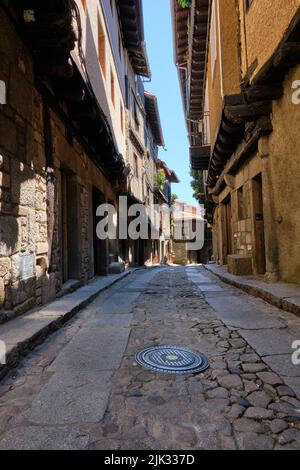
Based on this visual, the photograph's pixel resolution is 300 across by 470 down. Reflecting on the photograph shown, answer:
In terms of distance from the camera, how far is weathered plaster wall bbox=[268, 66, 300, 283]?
455cm

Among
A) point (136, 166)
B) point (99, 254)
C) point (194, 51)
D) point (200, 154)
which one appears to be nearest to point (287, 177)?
point (99, 254)

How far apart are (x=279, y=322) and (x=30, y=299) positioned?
9.31 feet

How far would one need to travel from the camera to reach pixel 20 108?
3.66 meters

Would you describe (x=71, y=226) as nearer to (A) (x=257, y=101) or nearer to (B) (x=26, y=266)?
(B) (x=26, y=266)

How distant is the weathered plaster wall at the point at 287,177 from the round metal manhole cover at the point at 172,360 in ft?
8.75

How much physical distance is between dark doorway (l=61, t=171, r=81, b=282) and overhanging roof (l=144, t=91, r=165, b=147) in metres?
15.1

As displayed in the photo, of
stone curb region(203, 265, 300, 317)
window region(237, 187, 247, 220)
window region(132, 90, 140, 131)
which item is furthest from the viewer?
window region(132, 90, 140, 131)

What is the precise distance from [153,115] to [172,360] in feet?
67.4

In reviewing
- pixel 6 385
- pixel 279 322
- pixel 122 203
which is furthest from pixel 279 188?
pixel 122 203

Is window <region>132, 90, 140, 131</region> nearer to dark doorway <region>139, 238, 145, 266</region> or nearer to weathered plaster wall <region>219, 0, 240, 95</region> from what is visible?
dark doorway <region>139, 238, 145, 266</region>

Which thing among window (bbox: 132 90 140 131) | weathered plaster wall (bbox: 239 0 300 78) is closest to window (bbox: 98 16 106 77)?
weathered plaster wall (bbox: 239 0 300 78)

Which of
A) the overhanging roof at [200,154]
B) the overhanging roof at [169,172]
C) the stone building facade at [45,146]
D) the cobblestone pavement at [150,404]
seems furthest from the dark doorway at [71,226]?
the overhanging roof at [169,172]

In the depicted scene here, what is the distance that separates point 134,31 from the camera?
12453 mm

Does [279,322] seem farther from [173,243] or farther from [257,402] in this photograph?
[173,243]
